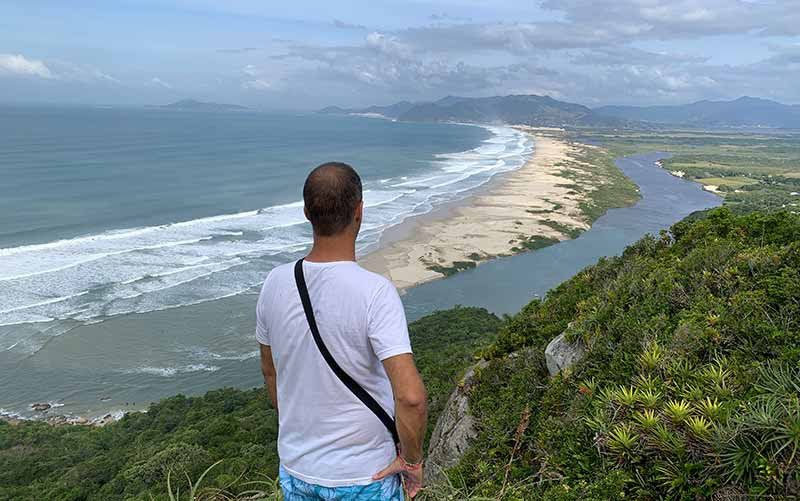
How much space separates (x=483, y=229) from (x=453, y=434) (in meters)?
34.6

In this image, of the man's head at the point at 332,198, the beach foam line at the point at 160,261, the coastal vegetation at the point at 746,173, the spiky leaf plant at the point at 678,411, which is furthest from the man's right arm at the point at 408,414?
the coastal vegetation at the point at 746,173

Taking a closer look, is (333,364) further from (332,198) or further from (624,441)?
(624,441)

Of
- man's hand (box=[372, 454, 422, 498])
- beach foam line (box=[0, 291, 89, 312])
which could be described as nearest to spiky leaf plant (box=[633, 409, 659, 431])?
man's hand (box=[372, 454, 422, 498])

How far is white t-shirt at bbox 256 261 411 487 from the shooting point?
1.97 metres

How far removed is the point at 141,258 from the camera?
101 ft

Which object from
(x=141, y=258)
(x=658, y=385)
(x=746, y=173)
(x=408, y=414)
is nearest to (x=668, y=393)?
(x=658, y=385)

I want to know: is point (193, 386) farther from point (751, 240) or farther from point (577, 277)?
point (751, 240)

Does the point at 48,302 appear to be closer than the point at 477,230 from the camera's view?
Yes

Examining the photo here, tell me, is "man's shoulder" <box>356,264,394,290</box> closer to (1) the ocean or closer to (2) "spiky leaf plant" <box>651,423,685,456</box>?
(2) "spiky leaf plant" <box>651,423,685,456</box>

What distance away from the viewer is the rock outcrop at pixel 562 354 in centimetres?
623

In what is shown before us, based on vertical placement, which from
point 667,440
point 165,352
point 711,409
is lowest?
point 165,352

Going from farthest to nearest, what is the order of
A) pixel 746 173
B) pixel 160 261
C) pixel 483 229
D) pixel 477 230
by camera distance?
1. pixel 746 173
2. pixel 483 229
3. pixel 477 230
4. pixel 160 261

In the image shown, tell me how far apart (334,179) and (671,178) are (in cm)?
8354

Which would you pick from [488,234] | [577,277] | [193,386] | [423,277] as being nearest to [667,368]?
[577,277]
